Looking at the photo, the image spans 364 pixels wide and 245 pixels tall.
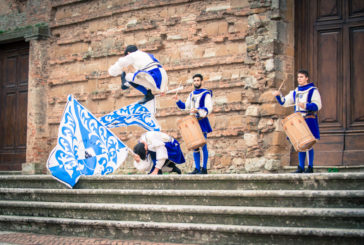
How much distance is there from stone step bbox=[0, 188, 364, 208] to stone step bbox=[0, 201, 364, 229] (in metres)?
0.22

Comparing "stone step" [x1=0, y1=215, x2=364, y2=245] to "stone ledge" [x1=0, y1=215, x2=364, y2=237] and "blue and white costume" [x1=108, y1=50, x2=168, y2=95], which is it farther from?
"blue and white costume" [x1=108, y1=50, x2=168, y2=95]

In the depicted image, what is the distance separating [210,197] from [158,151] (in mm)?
1721

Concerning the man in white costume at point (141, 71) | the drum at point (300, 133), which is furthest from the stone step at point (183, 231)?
the man in white costume at point (141, 71)

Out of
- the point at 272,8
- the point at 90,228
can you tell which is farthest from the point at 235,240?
the point at 272,8

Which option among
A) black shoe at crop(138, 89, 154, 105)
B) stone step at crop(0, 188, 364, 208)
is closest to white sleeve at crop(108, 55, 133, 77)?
black shoe at crop(138, 89, 154, 105)

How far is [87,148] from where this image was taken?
352 inches

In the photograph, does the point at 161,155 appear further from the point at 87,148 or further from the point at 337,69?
the point at 337,69

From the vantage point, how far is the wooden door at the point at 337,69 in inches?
388

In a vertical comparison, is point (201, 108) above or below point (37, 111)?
below

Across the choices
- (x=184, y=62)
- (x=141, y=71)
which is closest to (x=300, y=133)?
(x=141, y=71)

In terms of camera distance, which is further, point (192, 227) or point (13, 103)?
point (13, 103)

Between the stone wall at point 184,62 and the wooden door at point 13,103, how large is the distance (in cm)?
88

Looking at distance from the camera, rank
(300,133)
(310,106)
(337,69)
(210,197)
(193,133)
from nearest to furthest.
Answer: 1. (210,197)
2. (300,133)
3. (310,106)
4. (193,133)
5. (337,69)

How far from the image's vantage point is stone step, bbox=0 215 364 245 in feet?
19.0
